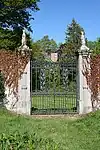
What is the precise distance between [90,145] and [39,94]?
7.06 meters

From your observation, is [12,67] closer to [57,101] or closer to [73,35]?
[57,101]

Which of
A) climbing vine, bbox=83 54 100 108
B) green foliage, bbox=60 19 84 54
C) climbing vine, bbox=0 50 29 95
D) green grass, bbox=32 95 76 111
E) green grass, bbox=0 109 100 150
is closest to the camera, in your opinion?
green grass, bbox=0 109 100 150

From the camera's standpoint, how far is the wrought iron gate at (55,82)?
15461mm

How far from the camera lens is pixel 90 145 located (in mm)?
8570

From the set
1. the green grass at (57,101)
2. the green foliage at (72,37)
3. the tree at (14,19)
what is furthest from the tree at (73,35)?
the green grass at (57,101)

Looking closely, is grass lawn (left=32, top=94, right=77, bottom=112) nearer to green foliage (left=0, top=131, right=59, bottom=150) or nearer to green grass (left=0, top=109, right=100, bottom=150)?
green grass (left=0, top=109, right=100, bottom=150)

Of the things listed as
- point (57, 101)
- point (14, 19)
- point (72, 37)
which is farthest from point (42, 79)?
point (72, 37)

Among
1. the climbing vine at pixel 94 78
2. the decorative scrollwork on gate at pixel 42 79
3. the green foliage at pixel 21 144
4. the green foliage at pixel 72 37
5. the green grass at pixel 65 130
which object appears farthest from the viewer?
the green foliage at pixel 72 37

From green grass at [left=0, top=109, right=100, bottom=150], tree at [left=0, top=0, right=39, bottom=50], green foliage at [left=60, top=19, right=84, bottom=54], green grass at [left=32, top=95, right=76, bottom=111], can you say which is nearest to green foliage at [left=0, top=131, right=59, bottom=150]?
green grass at [left=0, top=109, right=100, bottom=150]

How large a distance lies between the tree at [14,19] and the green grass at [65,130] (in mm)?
23331

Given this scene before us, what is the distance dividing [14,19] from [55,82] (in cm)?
2332

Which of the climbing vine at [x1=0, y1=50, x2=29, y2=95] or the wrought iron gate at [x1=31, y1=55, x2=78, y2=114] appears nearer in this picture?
the climbing vine at [x1=0, y1=50, x2=29, y2=95]

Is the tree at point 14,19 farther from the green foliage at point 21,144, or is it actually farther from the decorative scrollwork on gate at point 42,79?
the green foliage at point 21,144

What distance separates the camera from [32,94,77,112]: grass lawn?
51.7 ft
